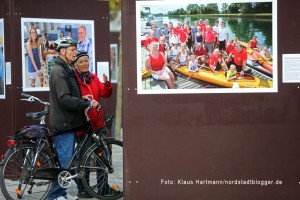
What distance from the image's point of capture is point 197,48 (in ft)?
23.2

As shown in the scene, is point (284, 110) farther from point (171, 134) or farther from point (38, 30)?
point (38, 30)

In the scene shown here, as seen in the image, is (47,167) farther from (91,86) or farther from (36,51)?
(36,51)

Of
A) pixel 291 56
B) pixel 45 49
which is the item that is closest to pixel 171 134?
pixel 291 56

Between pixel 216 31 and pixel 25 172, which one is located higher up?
pixel 216 31

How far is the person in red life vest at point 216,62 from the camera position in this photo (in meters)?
7.04

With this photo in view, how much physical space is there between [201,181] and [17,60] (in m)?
3.91

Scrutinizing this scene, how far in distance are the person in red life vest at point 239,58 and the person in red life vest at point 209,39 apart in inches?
8.2

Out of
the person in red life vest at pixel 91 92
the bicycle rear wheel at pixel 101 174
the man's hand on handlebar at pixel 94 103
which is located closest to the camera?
the man's hand on handlebar at pixel 94 103

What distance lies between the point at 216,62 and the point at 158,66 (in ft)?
1.91

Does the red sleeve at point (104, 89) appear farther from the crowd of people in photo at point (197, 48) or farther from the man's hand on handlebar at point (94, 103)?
the crowd of people in photo at point (197, 48)

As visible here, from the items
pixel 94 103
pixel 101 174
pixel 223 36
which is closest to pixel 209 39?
pixel 223 36

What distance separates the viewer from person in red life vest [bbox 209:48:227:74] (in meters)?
7.04

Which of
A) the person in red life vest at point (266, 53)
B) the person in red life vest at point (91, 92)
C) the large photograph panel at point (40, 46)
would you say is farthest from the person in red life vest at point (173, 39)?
the large photograph panel at point (40, 46)

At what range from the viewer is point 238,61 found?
7031mm
